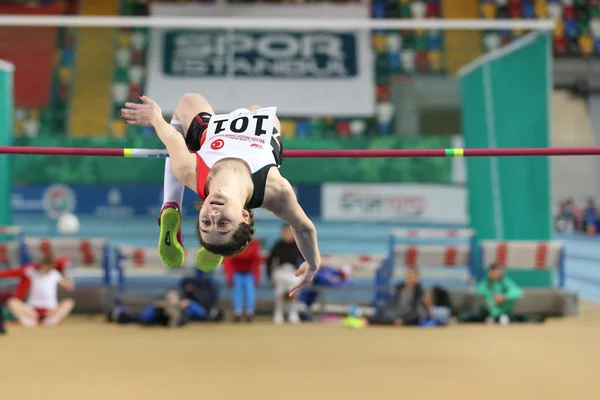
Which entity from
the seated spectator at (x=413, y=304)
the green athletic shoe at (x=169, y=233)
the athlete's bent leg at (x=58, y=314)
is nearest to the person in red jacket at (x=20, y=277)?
the athlete's bent leg at (x=58, y=314)

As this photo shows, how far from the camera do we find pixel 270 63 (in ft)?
50.0

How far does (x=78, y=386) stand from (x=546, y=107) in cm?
636

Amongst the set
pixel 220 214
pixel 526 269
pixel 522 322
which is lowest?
pixel 522 322

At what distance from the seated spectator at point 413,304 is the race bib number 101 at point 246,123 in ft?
16.3

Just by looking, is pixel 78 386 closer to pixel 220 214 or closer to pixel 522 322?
pixel 220 214

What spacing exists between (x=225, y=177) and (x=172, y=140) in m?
0.54

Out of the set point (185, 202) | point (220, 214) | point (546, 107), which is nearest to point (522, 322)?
point (546, 107)

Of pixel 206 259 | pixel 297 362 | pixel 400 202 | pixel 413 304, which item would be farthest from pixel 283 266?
pixel 206 259

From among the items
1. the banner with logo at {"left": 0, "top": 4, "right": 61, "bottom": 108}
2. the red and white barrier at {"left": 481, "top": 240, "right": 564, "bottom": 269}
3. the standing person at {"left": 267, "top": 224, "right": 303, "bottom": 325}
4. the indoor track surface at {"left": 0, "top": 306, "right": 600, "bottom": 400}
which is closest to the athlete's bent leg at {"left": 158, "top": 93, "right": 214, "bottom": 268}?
the indoor track surface at {"left": 0, "top": 306, "right": 600, "bottom": 400}

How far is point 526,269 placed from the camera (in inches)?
373

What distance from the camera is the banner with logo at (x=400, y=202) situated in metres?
12.0

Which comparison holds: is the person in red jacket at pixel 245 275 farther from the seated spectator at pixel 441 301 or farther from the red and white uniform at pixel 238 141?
the red and white uniform at pixel 238 141

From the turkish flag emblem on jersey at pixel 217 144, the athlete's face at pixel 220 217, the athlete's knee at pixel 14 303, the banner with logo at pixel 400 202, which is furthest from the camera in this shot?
the banner with logo at pixel 400 202

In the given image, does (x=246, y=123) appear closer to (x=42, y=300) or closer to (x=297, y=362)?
(x=297, y=362)
